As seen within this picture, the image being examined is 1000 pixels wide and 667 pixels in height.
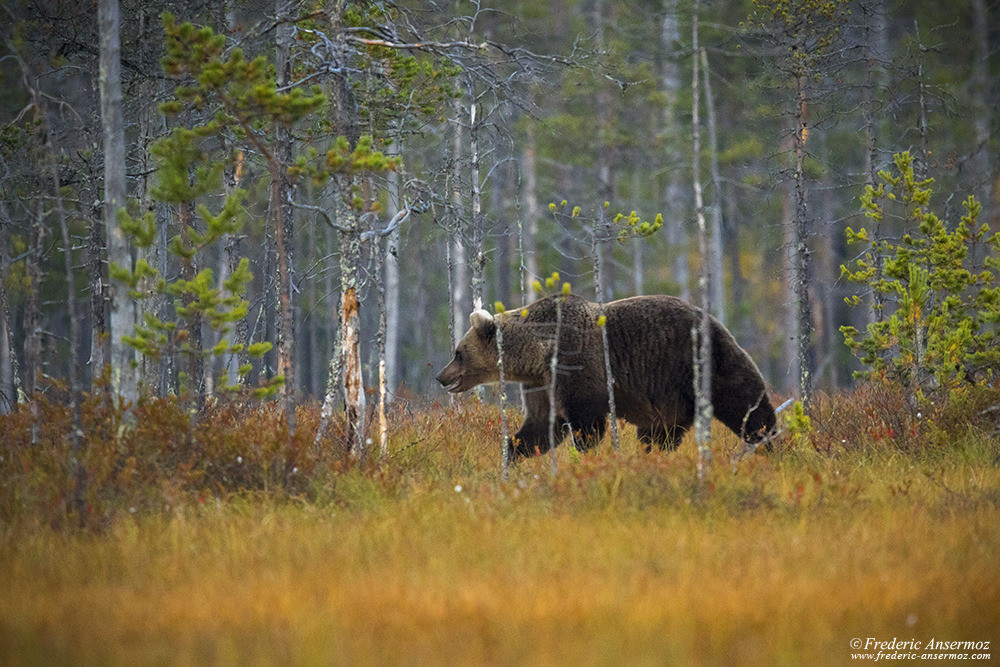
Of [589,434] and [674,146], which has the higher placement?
[674,146]

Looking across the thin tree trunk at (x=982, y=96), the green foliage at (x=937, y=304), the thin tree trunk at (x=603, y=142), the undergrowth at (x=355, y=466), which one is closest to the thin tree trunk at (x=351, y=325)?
the undergrowth at (x=355, y=466)

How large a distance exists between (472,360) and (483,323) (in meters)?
0.50

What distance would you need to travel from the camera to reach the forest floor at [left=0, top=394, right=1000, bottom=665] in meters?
3.71

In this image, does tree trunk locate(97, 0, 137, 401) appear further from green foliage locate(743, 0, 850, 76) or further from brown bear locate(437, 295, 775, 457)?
green foliage locate(743, 0, 850, 76)

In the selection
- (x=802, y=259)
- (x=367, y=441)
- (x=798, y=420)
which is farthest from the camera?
(x=802, y=259)

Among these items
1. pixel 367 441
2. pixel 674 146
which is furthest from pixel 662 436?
pixel 674 146

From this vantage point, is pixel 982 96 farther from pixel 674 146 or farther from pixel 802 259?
pixel 802 259

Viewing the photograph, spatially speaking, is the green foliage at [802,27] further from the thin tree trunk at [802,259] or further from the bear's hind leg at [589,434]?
the bear's hind leg at [589,434]

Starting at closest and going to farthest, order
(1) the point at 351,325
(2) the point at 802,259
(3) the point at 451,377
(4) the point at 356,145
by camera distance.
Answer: (1) the point at 351,325
(4) the point at 356,145
(3) the point at 451,377
(2) the point at 802,259

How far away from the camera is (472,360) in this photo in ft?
30.7

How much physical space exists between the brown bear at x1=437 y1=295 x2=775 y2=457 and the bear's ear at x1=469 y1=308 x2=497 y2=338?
1 cm

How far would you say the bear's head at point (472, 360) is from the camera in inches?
364

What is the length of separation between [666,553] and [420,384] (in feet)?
109

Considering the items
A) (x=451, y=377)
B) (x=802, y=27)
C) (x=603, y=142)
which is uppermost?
(x=603, y=142)
